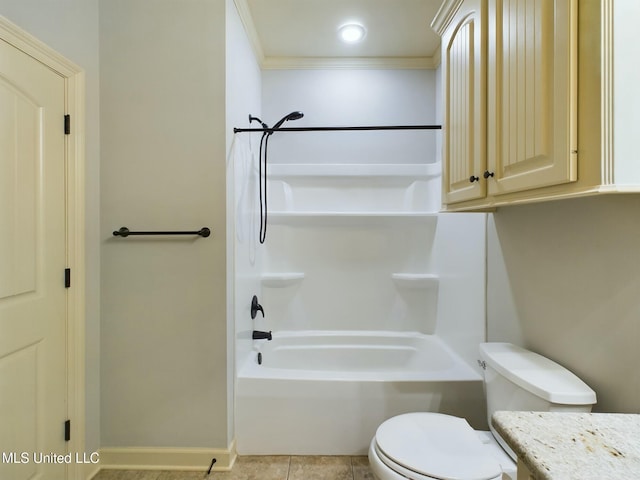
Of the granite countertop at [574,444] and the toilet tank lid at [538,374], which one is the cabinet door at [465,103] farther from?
the granite countertop at [574,444]

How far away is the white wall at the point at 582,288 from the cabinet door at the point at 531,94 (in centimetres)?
33

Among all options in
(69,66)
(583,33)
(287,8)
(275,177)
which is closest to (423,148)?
(275,177)

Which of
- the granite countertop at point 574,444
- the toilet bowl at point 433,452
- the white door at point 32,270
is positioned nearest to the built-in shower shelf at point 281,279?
the white door at point 32,270

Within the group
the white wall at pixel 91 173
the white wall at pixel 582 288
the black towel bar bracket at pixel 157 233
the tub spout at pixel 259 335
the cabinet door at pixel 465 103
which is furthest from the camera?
the tub spout at pixel 259 335

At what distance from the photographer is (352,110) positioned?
275cm

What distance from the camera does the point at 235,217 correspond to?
1888mm

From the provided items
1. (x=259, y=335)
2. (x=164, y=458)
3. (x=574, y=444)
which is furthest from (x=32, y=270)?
(x=574, y=444)

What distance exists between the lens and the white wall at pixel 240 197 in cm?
180

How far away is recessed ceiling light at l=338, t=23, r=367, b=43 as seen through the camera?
7.38ft

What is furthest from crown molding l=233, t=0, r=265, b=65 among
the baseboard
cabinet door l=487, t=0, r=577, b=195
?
the baseboard

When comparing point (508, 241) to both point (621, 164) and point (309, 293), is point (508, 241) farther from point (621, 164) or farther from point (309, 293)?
point (309, 293)

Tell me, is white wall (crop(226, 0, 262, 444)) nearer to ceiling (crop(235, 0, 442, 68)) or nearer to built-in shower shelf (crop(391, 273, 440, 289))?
A: ceiling (crop(235, 0, 442, 68))

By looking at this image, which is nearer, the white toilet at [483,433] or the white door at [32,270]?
the white toilet at [483,433]

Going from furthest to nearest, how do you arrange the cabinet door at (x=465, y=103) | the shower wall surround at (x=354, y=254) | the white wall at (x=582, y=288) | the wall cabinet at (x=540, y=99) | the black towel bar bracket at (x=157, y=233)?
1. the shower wall surround at (x=354, y=254)
2. the black towel bar bracket at (x=157, y=233)
3. the cabinet door at (x=465, y=103)
4. the white wall at (x=582, y=288)
5. the wall cabinet at (x=540, y=99)
